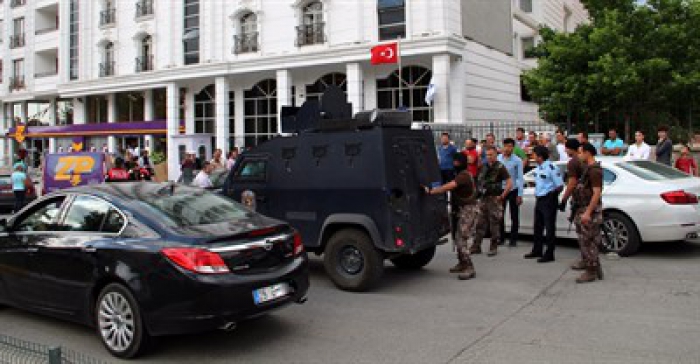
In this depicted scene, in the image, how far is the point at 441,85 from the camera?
72.1 ft

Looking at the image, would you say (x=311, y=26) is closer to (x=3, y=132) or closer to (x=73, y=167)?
(x=73, y=167)

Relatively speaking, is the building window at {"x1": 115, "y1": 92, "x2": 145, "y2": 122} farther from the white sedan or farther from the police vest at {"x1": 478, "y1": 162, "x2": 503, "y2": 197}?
the white sedan

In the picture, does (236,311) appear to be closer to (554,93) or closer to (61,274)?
(61,274)

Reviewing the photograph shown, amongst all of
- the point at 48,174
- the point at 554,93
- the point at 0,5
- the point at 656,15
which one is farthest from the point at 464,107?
the point at 0,5

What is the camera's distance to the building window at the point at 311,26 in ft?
80.9

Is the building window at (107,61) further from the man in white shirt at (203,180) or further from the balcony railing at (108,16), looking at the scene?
the man in white shirt at (203,180)

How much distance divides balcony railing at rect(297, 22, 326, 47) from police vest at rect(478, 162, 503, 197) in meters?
16.7

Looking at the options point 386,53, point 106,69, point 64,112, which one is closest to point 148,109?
point 106,69

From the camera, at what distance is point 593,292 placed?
22.0 ft

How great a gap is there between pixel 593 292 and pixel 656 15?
42.0 ft

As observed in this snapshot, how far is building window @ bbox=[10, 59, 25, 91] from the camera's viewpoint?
3912 centimetres

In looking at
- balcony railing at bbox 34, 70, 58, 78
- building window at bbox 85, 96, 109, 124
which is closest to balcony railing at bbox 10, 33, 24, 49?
balcony railing at bbox 34, 70, 58, 78

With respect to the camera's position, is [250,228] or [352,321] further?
[352,321]

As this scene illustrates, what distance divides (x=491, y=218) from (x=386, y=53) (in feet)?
45.3
